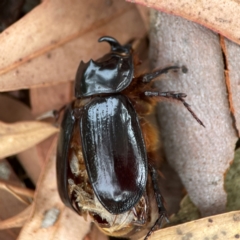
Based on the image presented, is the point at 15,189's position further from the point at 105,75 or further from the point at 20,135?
the point at 105,75

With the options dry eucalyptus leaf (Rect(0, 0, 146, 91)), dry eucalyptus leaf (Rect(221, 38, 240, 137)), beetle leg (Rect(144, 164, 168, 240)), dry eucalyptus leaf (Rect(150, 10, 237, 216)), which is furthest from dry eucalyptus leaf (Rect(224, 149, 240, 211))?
dry eucalyptus leaf (Rect(0, 0, 146, 91))

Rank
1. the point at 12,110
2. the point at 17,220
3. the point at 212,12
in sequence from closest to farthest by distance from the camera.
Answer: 1. the point at 212,12
2. the point at 17,220
3. the point at 12,110

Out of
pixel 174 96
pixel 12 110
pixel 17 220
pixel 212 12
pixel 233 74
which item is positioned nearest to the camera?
pixel 212 12

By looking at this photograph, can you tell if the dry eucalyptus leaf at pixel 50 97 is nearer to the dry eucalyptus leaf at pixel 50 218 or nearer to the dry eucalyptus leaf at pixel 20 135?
the dry eucalyptus leaf at pixel 20 135

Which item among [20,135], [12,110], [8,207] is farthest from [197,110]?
[8,207]

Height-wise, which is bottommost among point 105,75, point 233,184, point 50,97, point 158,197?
point 233,184

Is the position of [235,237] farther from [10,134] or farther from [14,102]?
[14,102]

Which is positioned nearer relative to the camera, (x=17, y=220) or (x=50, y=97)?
(x=17, y=220)
